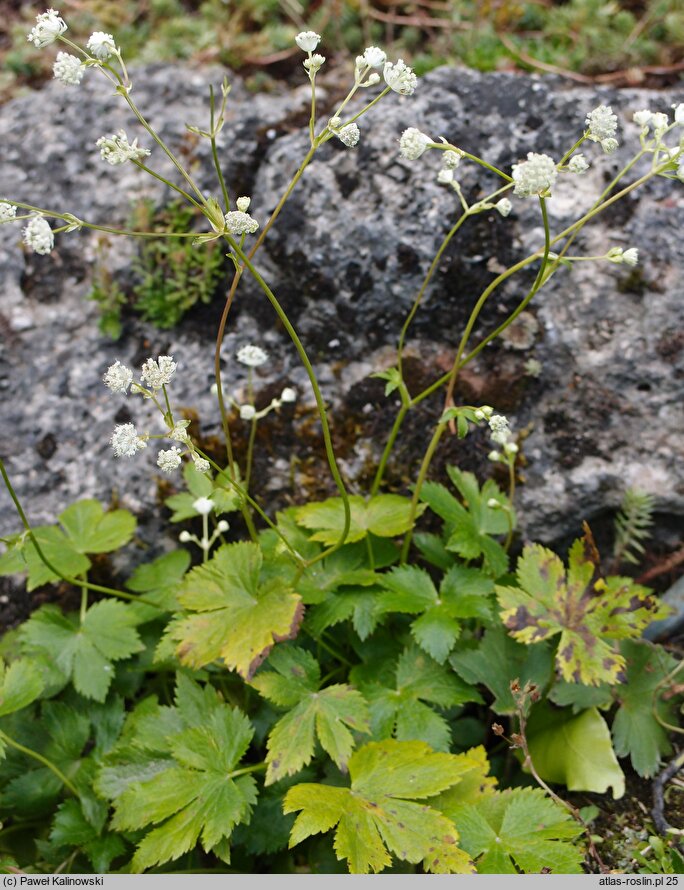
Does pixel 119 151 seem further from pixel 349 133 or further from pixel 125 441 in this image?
pixel 125 441

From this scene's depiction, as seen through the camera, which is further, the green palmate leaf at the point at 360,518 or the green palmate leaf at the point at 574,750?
the green palmate leaf at the point at 360,518

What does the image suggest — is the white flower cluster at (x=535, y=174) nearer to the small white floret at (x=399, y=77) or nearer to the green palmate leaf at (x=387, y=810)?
the small white floret at (x=399, y=77)

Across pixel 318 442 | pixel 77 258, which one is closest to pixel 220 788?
pixel 318 442

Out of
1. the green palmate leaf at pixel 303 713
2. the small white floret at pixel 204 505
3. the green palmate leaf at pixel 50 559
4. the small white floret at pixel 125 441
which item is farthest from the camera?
the green palmate leaf at pixel 50 559

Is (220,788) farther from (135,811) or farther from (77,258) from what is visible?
(77,258)

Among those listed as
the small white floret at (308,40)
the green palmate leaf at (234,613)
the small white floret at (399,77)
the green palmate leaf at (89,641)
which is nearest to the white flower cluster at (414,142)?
the small white floret at (399,77)

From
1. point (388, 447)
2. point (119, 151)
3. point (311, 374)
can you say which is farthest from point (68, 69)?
point (388, 447)
